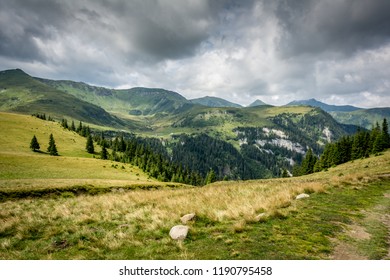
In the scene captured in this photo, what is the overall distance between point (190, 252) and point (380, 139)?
98.1 meters

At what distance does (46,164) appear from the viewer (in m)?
59.8

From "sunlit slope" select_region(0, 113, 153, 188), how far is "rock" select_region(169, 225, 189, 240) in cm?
2903

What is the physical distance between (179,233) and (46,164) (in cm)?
6338

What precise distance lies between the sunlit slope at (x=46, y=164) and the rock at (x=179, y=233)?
2903cm

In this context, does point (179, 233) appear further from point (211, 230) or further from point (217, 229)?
point (217, 229)

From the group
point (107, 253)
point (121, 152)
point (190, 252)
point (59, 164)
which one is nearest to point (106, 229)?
point (107, 253)

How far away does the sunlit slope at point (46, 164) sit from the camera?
137 ft

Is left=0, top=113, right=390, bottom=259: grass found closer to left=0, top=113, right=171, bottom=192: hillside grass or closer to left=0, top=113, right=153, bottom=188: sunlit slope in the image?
left=0, top=113, right=171, bottom=192: hillside grass

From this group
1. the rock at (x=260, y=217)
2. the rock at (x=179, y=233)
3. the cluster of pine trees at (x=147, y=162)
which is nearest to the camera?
the rock at (x=179, y=233)

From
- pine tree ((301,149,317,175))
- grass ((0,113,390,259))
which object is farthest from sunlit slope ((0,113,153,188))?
pine tree ((301,149,317,175))

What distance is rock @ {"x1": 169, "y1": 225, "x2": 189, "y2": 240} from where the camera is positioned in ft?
32.4

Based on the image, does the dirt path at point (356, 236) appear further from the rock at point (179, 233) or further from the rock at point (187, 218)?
the rock at point (187, 218)

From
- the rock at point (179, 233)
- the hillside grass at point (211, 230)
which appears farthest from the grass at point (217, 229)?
the rock at point (179, 233)
